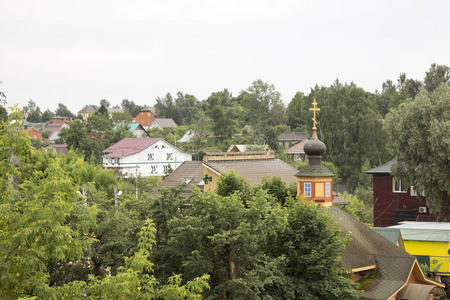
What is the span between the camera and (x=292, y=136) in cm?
9756

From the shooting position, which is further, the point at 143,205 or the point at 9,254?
the point at 143,205

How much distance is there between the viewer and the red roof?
76144 millimetres

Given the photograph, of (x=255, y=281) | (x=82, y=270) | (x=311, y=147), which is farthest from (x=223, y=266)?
(x=311, y=147)

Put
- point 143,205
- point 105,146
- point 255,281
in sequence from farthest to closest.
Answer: point 105,146 → point 143,205 → point 255,281

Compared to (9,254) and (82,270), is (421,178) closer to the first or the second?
(82,270)

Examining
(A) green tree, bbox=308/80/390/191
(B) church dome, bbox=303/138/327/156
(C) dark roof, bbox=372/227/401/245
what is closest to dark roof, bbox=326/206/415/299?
(C) dark roof, bbox=372/227/401/245

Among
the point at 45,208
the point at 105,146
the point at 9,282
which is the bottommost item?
the point at 9,282

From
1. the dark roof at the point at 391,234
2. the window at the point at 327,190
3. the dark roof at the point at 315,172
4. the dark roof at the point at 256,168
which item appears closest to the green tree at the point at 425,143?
the dark roof at the point at 256,168

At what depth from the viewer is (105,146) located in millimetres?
85938

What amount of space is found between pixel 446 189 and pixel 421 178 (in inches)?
72.5

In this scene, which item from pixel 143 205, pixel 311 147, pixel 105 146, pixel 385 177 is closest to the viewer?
pixel 143 205

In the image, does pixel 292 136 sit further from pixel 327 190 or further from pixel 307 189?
pixel 307 189

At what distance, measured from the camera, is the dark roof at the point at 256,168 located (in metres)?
33.2

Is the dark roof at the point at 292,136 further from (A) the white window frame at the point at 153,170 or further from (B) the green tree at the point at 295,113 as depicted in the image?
(A) the white window frame at the point at 153,170
